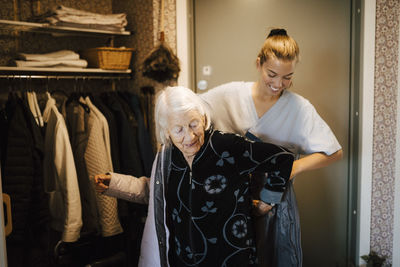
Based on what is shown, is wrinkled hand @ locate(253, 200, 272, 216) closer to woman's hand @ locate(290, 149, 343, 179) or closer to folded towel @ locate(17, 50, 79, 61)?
woman's hand @ locate(290, 149, 343, 179)

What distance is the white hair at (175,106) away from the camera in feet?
4.42

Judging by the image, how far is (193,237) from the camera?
1.43 meters

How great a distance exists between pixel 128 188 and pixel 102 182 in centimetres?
11

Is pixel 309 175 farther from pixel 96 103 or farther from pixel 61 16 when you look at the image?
pixel 61 16

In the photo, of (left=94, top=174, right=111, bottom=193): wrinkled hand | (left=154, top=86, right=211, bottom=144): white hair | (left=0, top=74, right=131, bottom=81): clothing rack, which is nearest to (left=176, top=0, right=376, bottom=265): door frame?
(left=154, top=86, right=211, bottom=144): white hair

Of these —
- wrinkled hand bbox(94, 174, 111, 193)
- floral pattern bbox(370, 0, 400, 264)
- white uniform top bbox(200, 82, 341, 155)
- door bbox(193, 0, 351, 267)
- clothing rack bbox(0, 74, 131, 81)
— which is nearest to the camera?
wrinkled hand bbox(94, 174, 111, 193)

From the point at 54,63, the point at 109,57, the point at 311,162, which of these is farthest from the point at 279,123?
the point at 54,63

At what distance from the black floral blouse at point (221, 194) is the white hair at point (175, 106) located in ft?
0.34

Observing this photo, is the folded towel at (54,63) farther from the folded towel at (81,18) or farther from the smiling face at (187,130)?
the smiling face at (187,130)

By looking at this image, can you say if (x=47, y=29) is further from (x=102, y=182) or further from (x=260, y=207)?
(x=260, y=207)

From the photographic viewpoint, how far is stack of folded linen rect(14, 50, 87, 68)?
2.22 metres

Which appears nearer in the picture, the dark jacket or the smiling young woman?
the dark jacket

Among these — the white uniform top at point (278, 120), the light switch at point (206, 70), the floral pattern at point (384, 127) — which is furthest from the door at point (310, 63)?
the white uniform top at point (278, 120)

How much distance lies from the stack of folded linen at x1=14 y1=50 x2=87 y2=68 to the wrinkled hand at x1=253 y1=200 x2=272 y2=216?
152 centimetres
